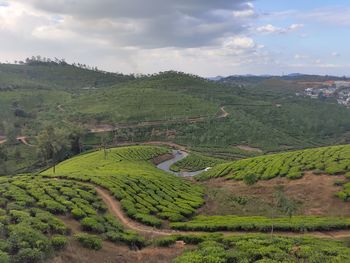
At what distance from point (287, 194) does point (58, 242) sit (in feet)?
92.0

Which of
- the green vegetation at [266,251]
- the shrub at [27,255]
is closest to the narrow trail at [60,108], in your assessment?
the green vegetation at [266,251]

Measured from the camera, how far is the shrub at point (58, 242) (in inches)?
812

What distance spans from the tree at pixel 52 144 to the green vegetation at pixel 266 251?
3840cm

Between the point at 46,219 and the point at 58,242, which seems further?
the point at 46,219

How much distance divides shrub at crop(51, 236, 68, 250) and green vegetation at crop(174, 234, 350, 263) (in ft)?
20.9

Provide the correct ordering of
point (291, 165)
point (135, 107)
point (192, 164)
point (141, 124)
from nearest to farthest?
point (291, 165) → point (192, 164) → point (141, 124) → point (135, 107)

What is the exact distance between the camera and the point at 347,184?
A: 40062mm

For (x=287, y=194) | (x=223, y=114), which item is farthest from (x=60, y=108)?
(x=287, y=194)

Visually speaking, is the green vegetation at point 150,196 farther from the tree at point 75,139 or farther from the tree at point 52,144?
the tree at point 75,139

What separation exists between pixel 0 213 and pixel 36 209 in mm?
2688

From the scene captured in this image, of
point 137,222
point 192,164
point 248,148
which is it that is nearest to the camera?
point 137,222

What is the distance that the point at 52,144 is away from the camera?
7531 centimetres

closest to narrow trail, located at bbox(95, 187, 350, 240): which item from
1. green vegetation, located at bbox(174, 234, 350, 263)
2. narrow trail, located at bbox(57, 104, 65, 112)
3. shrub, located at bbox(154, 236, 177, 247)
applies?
shrub, located at bbox(154, 236, 177, 247)

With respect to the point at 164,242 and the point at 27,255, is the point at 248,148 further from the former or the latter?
the point at 27,255
